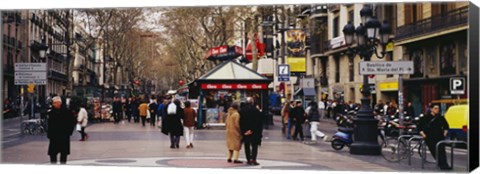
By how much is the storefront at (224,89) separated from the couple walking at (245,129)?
42.0ft

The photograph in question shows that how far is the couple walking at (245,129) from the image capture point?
54.4 ft

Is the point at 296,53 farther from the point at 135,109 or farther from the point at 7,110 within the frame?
the point at 7,110

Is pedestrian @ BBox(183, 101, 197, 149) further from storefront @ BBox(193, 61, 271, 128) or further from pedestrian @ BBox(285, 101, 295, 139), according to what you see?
storefront @ BBox(193, 61, 271, 128)

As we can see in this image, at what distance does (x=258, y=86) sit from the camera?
3031 centimetres

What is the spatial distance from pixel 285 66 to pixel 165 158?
40.6 ft

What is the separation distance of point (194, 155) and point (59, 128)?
4.89 meters

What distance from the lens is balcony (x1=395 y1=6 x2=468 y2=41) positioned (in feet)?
55.5

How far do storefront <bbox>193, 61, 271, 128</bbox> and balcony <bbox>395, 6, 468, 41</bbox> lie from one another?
20.8 feet

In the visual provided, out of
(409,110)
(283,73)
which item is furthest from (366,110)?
(283,73)

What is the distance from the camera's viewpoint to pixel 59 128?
1502cm

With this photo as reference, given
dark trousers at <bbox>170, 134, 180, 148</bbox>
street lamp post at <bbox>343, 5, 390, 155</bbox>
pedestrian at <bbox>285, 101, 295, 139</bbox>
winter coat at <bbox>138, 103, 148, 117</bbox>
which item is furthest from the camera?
winter coat at <bbox>138, 103, 148, 117</bbox>

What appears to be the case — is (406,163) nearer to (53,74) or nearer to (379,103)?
(379,103)

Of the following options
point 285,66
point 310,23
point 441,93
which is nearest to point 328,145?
point 441,93

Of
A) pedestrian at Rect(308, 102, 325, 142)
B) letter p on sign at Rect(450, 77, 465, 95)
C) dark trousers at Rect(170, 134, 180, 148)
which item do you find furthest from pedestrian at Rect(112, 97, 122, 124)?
letter p on sign at Rect(450, 77, 465, 95)
